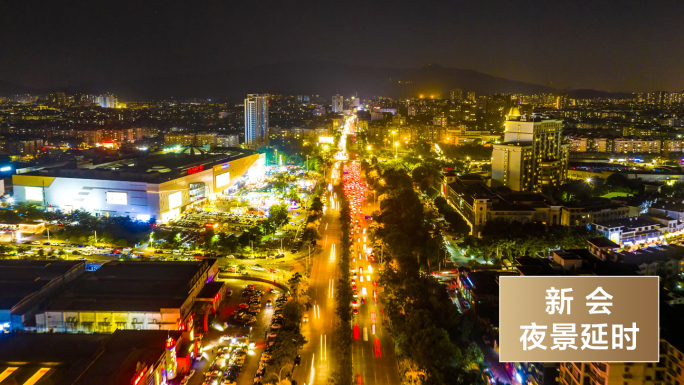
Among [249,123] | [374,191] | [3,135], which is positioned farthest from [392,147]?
[3,135]

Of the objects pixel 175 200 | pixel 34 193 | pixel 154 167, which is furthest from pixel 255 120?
pixel 34 193

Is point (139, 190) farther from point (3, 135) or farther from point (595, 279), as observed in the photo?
point (3, 135)

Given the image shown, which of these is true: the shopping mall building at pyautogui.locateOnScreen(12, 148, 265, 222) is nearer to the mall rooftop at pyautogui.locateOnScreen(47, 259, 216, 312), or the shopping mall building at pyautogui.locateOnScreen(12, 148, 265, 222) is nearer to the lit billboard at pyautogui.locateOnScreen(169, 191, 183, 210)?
the lit billboard at pyautogui.locateOnScreen(169, 191, 183, 210)

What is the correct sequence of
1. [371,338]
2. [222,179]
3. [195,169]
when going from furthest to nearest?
[222,179] → [195,169] → [371,338]

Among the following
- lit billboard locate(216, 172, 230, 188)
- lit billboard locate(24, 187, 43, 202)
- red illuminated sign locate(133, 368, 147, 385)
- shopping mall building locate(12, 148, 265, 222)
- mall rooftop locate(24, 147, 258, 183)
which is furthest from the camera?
lit billboard locate(216, 172, 230, 188)

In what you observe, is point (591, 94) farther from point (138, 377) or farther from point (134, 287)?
point (138, 377)

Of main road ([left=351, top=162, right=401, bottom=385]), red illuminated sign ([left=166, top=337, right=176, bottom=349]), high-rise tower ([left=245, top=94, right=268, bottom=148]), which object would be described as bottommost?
main road ([left=351, top=162, right=401, bottom=385])

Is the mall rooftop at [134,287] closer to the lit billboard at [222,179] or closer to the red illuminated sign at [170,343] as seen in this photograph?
the red illuminated sign at [170,343]

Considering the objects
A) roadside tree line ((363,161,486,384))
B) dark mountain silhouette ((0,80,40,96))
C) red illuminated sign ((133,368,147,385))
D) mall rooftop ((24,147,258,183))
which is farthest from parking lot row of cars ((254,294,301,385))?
dark mountain silhouette ((0,80,40,96))

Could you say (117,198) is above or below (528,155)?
below

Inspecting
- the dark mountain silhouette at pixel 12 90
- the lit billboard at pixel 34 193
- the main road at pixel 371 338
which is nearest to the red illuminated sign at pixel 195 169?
the lit billboard at pixel 34 193

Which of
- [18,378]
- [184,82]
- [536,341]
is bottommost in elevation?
[18,378]
